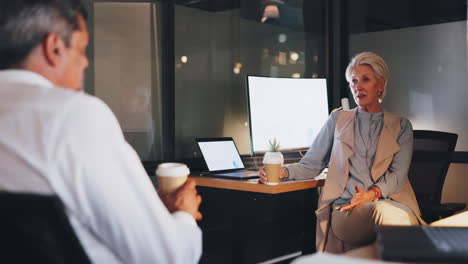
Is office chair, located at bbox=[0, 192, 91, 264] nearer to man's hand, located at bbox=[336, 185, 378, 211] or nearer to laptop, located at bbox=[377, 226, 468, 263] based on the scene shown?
laptop, located at bbox=[377, 226, 468, 263]

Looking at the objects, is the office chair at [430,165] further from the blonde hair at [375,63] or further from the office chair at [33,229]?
the office chair at [33,229]

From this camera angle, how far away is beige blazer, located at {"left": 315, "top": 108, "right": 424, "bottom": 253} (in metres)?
2.83

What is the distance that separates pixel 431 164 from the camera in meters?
3.17

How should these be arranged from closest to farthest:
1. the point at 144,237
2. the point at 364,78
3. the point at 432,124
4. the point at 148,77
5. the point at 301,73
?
the point at 144,237, the point at 364,78, the point at 148,77, the point at 432,124, the point at 301,73

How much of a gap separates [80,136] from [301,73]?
3694mm

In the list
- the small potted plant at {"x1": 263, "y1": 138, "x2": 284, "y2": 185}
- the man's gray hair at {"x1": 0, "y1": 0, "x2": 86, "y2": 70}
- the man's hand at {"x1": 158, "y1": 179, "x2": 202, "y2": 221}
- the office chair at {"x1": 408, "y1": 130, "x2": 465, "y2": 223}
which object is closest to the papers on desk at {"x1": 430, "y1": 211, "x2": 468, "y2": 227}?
the man's hand at {"x1": 158, "y1": 179, "x2": 202, "y2": 221}

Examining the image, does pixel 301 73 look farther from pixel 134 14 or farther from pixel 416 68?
pixel 134 14

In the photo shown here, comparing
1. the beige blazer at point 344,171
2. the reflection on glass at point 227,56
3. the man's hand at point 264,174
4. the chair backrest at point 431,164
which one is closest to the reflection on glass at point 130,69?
the reflection on glass at point 227,56

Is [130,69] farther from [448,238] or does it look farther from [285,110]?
[448,238]

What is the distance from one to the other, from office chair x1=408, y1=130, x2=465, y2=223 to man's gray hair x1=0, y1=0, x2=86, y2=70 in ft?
8.23

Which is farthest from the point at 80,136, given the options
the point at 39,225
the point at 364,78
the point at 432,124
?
the point at 432,124

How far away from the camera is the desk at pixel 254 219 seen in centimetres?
295

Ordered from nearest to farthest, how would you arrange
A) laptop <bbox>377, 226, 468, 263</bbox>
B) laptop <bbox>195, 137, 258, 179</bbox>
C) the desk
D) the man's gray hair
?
1. laptop <bbox>377, 226, 468, 263</bbox>
2. the man's gray hair
3. the desk
4. laptop <bbox>195, 137, 258, 179</bbox>

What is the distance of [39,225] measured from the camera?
2.80 ft
